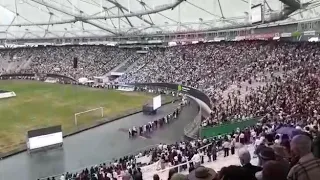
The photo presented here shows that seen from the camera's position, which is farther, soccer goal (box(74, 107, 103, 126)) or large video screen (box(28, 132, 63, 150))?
soccer goal (box(74, 107, 103, 126))

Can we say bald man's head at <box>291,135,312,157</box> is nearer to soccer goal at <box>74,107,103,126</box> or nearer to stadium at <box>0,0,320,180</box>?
stadium at <box>0,0,320,180</box>

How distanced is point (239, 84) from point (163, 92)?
1429 centimetres

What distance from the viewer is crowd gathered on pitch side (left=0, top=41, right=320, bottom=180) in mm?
4695

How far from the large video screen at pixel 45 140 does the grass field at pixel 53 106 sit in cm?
172

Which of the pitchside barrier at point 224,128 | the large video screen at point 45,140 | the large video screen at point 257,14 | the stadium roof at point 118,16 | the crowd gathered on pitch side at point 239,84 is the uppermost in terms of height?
the stadium roof at point 118,16

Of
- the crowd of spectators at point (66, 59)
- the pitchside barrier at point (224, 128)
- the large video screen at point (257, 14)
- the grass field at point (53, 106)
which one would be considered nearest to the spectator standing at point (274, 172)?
the pitchside barrier at point (224, 128)

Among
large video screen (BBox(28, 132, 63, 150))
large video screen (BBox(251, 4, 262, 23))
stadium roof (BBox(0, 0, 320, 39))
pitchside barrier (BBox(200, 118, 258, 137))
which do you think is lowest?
large video screen (BBox(28, 132, 63, 150))

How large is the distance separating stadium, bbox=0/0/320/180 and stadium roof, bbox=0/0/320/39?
0.18m

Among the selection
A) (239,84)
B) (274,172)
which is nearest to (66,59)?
(239,84)

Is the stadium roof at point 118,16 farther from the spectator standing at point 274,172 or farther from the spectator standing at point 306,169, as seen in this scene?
the spectator standing at point 274,172

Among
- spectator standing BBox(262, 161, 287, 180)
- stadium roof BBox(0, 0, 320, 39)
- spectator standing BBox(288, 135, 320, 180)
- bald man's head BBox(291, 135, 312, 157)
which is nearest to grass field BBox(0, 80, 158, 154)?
stadium roof BBox(0, 0, 320, 39)

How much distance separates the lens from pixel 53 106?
40500 millimetres

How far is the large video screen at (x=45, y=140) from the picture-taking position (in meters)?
24.7

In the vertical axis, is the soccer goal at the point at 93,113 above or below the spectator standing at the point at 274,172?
below
